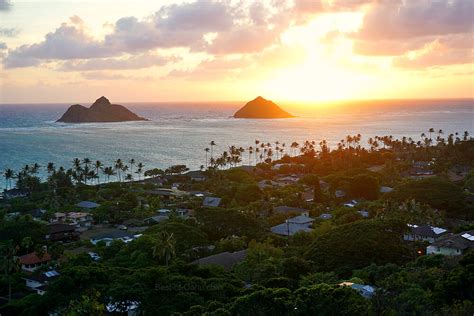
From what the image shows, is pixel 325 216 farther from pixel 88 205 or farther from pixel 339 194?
pixel 88 205

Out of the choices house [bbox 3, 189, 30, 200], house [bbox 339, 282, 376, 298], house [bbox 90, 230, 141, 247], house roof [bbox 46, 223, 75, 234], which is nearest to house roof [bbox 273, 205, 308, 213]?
house [bbox 90, 230, 141, 247]

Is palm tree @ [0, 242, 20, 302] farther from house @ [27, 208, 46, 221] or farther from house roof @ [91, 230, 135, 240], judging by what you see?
house @ [27, 208, 46, 221]

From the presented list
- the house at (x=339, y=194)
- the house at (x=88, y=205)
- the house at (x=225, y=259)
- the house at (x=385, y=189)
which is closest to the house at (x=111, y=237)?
the house at (x=225, y=259)

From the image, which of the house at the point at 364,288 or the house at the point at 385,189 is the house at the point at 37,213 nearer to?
the house at the point at 364,288

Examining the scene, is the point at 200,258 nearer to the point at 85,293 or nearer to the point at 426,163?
the point at 85,293

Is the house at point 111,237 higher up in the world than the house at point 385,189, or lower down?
lower down

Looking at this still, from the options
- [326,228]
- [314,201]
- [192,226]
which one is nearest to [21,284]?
[192,226]

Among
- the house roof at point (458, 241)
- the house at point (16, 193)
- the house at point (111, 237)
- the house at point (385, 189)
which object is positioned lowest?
the house at point (16, 193)
